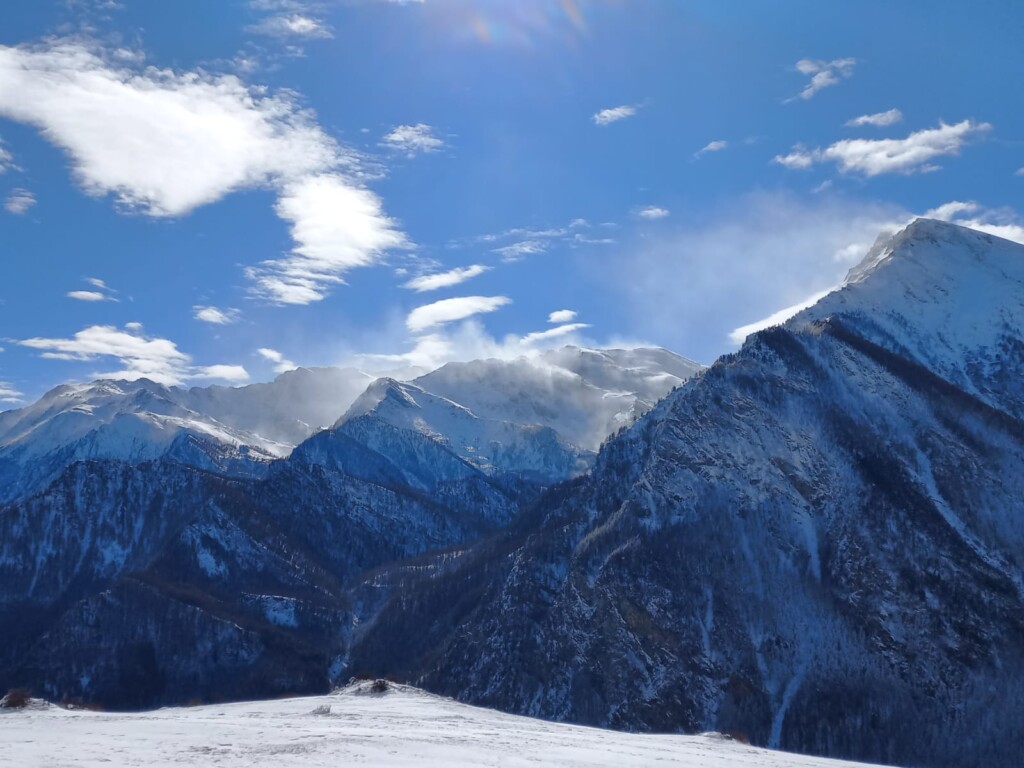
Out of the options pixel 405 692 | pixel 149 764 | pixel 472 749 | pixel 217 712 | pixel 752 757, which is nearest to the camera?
pixel 149 764

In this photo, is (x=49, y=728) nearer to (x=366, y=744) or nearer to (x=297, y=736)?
(x=297, y=736)

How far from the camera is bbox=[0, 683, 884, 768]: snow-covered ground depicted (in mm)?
54750

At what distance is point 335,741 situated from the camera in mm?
62844

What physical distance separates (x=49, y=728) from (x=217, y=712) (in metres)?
20.5

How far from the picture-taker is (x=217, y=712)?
283ft

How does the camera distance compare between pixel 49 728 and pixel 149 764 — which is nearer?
pixel 149 764

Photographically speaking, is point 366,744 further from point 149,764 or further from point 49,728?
point 49,728

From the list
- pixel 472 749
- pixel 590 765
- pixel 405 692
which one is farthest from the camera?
pixel 405 692

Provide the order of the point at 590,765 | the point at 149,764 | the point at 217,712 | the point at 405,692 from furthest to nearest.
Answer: the point at 405,692 → the point at 217,712 → the point at 590,765 → the point at 149,764

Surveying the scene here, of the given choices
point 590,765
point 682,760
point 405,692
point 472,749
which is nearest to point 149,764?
point 472,749

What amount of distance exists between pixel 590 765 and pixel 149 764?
26798 mm

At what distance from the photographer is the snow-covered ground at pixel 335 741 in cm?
5475

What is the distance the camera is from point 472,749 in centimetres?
6369

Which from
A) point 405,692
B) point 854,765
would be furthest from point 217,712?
point 854,765
